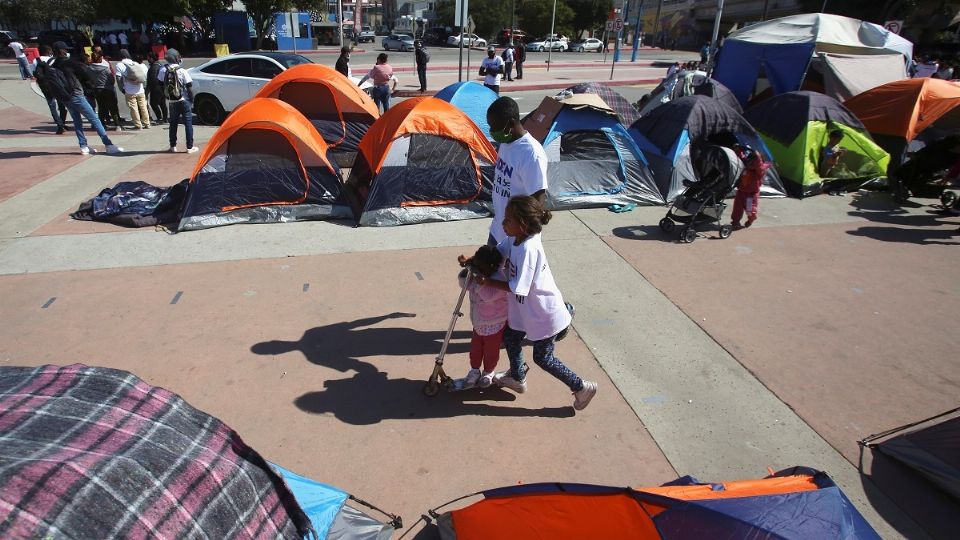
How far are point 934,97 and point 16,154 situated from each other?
16.5 meters

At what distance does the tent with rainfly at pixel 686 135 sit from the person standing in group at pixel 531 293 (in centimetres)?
551

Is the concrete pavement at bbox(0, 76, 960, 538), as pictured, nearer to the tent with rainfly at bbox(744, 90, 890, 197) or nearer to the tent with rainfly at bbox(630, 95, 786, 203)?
the tent with rainfly at bbox(630, 95, 786, 203)

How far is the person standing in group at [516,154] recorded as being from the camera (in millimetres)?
3998

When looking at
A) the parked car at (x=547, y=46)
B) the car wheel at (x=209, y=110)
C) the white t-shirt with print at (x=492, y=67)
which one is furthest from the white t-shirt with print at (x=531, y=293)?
the parked car at (x=547, y=46)

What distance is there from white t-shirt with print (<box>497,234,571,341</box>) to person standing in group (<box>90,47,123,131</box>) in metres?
11.8

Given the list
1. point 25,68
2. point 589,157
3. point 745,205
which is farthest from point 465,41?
point 745,205

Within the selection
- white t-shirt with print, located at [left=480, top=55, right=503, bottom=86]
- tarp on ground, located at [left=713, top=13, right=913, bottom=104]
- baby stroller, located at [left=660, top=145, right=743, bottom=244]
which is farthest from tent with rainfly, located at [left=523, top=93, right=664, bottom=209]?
white t-shirt with print, located at [left=480, top=55, right=503, bottom=86]

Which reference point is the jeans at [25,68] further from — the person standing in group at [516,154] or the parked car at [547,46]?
the parked car at [547,46]

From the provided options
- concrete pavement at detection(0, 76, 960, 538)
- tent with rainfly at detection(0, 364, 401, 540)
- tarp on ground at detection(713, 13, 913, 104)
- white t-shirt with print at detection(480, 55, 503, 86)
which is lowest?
concrete pavement at detection(0, 76, 960, 538)

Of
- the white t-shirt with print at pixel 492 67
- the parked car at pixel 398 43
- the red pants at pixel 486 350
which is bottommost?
the red pants at pixel 486 350

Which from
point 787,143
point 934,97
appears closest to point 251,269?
point 787,143

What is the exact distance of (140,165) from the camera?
9664 millimetres

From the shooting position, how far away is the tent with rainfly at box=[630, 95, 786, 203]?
27.3 ft

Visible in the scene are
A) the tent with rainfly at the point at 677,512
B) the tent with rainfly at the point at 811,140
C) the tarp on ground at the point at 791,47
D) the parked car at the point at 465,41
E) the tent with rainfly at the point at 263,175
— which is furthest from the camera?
the parked car at the point at 465,41
